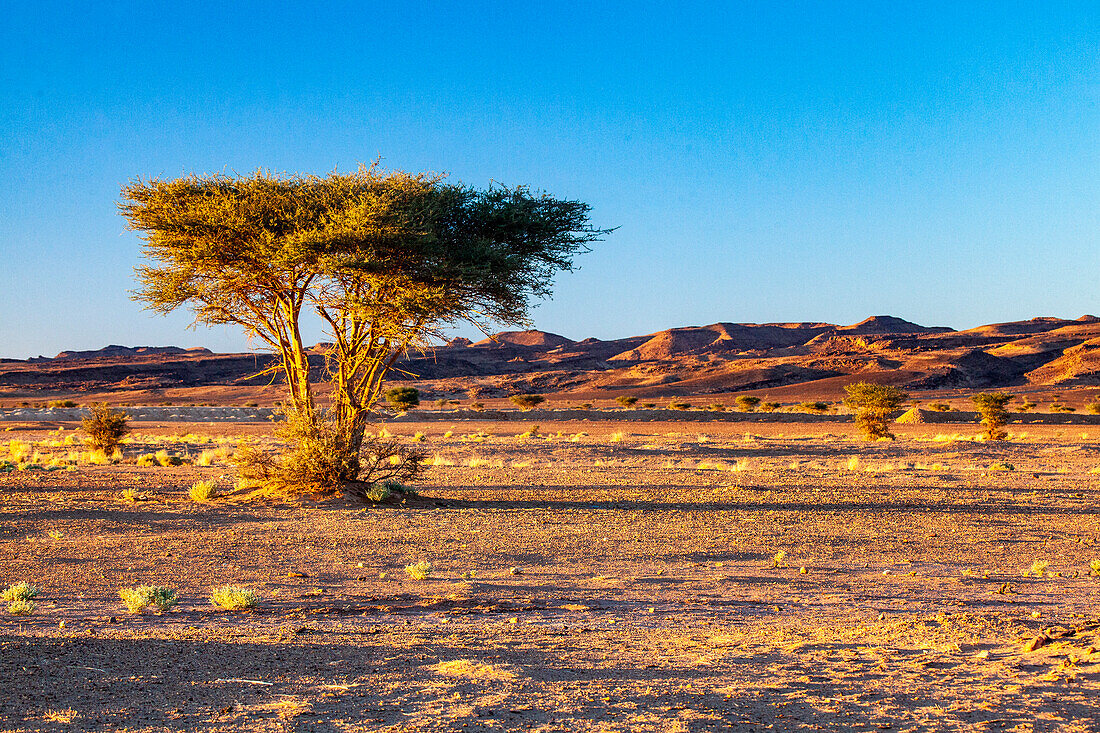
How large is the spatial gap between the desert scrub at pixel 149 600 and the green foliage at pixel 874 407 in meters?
36.3

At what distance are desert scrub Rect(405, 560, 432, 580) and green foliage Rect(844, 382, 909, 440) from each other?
33244 mm

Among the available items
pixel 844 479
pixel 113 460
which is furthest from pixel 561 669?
pixel 113 460

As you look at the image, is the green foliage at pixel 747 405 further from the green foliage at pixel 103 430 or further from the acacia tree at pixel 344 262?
the acacia tree at pixel 344 262

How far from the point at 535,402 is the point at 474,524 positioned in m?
59.7

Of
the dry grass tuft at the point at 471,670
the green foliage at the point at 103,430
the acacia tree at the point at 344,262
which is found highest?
the acacia tree at the point at 344,262

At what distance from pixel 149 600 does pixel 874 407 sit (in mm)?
43179

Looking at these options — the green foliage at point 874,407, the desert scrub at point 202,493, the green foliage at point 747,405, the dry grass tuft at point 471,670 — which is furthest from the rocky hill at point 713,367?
the dry grass tuft at point 471,670

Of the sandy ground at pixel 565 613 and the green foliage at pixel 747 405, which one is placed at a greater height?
the sandy ground at pixel 565 613

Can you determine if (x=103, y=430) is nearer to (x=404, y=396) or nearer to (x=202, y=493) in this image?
(x=202, y=493)

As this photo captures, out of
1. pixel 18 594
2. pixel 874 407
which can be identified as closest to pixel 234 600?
pixel 18 594

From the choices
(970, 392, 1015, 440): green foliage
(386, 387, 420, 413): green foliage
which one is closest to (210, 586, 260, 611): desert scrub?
(970, 392, 1015, 440): green foliage

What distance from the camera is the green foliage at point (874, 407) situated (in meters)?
40.5

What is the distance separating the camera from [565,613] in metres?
8.55

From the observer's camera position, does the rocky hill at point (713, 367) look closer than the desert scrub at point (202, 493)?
No
